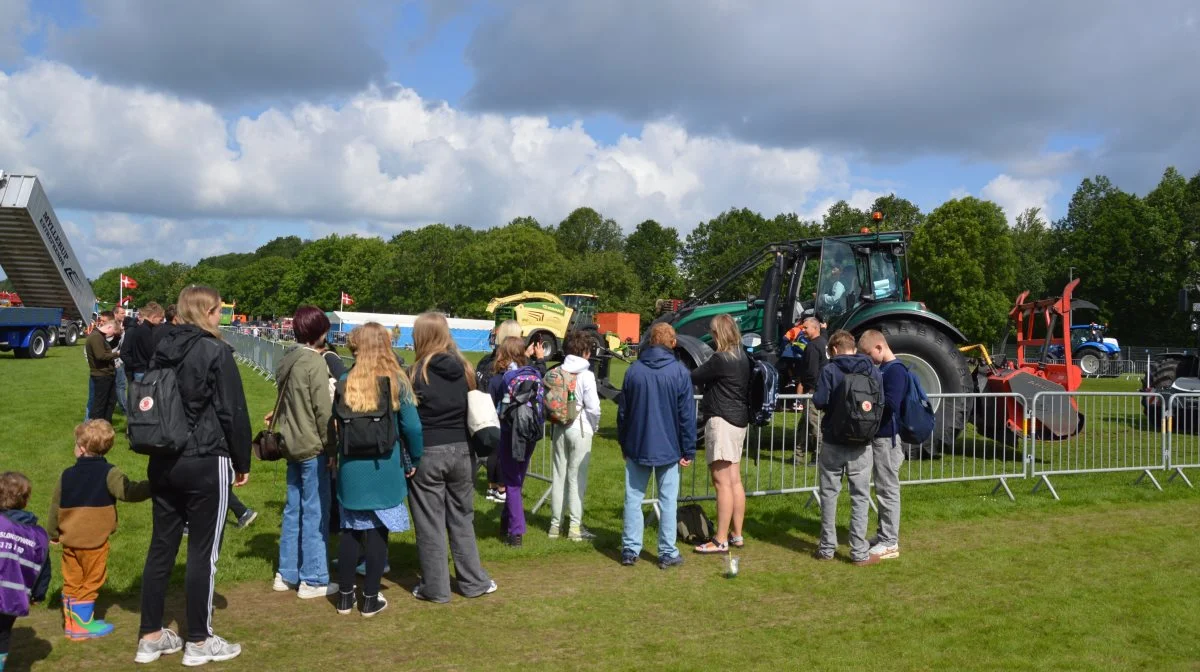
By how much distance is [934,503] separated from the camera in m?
8.70

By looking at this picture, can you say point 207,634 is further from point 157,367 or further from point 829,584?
point 829,584

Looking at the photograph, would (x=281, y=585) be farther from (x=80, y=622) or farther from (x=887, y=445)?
(x=887, y=445)

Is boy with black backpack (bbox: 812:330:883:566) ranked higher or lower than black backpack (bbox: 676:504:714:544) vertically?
higher

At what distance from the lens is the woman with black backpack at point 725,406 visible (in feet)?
21.8

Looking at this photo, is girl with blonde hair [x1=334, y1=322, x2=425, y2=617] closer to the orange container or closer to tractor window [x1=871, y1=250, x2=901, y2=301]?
tractor window [x1=871, y1=250, x2=901, y2=301]

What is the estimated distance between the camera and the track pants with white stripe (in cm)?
439

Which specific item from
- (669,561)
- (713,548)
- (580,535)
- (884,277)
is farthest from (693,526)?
(884,277)

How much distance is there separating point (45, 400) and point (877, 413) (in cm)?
1551

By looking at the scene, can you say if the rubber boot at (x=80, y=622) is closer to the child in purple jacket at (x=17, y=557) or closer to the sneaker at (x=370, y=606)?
the child in purple jacket at (x=17, y=557)

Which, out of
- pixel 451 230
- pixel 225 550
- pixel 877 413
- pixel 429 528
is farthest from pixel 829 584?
pixel 451 230

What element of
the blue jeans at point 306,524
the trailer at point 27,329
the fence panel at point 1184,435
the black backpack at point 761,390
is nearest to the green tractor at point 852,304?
the fence panel at point 1184,435

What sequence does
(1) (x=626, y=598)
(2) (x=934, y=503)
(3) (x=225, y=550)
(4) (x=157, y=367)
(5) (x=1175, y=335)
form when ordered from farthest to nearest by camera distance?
(5) (x=1175, y=335) → (2) (x=934, y=503) → (3) (x=225, y=550) → (1) (x=626, y=598) → (4) (x=157, y=367)

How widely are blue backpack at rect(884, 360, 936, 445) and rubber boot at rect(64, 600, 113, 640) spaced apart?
550 cm

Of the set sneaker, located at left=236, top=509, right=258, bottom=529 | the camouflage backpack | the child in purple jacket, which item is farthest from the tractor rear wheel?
the child in purple jacket
